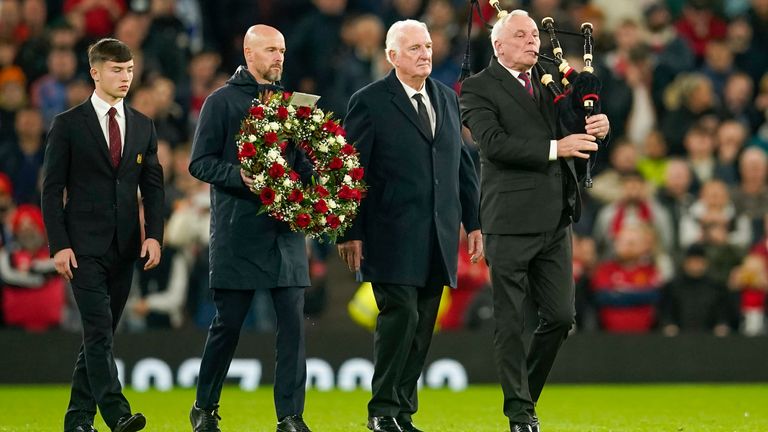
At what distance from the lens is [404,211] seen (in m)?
9.70

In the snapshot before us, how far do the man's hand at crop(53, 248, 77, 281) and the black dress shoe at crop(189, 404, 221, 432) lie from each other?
119 cm

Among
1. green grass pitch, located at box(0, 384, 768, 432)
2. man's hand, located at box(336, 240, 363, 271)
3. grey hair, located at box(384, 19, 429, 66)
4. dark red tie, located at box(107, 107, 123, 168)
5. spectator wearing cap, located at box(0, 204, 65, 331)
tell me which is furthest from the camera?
spectator wearing cap, located at box(0, 204, 65, 331)

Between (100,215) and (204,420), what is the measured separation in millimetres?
1433

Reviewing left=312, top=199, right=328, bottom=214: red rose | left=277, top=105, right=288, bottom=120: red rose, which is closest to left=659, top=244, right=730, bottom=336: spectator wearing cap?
left=312, top=199, right=328, bottom=214: red rose

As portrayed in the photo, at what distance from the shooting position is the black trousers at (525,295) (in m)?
9.19

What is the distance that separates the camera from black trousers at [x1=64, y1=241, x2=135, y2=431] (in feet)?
29.7

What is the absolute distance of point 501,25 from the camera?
945cm

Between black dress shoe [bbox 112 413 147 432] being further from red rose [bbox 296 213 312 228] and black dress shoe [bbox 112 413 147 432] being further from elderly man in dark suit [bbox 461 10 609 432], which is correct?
elderly man in dark suit [bbox 461 10 609 432]

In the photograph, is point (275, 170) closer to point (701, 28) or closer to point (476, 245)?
point (476, 245)

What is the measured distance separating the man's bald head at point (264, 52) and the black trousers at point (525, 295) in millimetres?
1745

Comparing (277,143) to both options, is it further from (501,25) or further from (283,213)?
(501,25)

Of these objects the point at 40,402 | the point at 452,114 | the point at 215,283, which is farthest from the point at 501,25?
the point at 40,402

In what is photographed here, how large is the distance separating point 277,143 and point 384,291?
1.21 m

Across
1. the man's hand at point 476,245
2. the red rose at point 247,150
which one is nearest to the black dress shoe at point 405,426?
the man's hand at point 476,245
